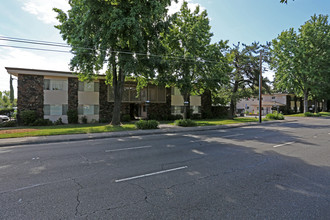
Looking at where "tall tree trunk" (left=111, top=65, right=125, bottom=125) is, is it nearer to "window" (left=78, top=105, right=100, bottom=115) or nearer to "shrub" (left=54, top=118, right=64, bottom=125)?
"window" (left=78, top=105, right=100, bottom=115)

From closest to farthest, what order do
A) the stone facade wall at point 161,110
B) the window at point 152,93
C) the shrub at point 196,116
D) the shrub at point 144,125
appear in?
the shrub at point 144,125 < the window at point 152,93 < the stone facade wall at point 161,110 < the shrub at point 196,116

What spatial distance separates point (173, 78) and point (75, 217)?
17.3 m

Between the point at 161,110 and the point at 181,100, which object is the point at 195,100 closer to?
the point at 181,100

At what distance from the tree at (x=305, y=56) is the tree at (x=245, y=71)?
255 inches

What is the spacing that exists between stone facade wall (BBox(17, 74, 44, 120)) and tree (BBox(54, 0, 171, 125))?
800cm

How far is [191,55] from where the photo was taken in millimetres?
18953

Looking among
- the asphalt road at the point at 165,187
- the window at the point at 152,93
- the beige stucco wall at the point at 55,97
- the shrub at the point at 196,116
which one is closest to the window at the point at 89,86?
the beige stucco wall at the point at 55,97

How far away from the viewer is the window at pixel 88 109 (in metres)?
23.8

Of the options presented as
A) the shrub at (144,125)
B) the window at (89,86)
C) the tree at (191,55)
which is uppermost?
the tree at (191,55)

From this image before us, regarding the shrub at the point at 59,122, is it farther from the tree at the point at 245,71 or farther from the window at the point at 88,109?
the tree at the point at 245,71

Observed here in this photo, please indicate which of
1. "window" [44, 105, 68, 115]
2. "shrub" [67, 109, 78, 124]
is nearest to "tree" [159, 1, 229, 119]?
"shrub" [67, 109, 78, 124]

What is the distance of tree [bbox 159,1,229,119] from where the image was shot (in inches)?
766

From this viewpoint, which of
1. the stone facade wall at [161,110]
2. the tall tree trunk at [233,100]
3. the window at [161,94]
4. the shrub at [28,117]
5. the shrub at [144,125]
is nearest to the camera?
the shrub at [144,125]

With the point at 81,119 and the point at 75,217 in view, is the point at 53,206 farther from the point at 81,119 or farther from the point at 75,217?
the point at 81,119
